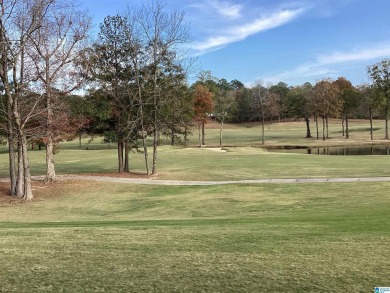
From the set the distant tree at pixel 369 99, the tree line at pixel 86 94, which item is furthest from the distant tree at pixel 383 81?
the tree line at pixel 86 94

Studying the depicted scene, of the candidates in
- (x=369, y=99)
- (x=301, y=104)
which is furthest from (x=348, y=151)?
(x=301, y=104)

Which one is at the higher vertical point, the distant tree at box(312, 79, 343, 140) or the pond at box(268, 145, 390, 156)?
the distant tree at box(312, 79, 343, 140)

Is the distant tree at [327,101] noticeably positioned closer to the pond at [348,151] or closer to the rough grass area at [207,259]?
the pond at [348,151]

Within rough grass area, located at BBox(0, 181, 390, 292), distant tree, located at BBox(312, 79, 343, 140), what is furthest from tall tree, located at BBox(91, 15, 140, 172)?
distant tree, located at BBox(312, 79, 343, 140)

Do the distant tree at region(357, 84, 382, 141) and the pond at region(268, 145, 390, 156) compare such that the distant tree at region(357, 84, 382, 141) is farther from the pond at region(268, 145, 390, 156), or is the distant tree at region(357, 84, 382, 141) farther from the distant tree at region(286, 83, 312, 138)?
the pond at region(268, 145, 390, 156)

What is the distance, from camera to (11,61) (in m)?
20.1

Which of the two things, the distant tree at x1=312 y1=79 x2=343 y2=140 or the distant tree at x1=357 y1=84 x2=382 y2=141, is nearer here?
the distant tree at x1=357 y1=84 x2=382 y2=141

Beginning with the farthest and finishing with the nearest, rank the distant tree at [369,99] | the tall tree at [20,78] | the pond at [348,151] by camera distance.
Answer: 1. the distant tree at [369,99]
2. the pond at [348,151]
3. the tall tree at [20,78]

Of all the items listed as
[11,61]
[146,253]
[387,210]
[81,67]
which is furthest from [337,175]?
[146,253]

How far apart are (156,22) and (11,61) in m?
10.3

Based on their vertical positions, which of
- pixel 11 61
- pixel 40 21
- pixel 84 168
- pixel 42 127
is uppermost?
pixel 40 21

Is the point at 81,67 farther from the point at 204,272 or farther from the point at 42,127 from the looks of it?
the point at 204,272

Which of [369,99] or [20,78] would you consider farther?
[369,99]

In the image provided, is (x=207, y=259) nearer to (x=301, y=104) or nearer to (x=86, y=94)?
(x=86, y=94)
